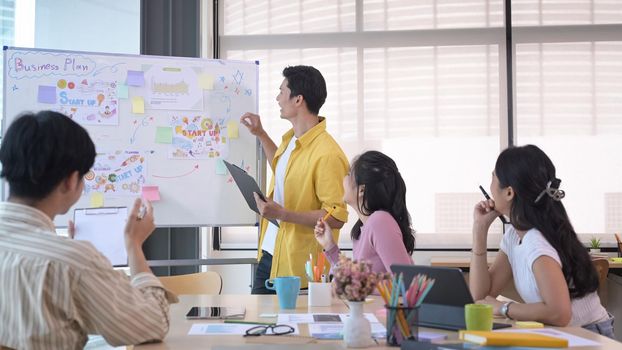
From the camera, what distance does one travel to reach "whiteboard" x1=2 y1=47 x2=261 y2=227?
3.45 metres

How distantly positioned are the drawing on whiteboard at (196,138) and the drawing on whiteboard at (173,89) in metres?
0.08

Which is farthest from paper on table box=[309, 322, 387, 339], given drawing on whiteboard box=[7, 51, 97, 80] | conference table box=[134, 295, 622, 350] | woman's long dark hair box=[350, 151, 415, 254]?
drawing on whiteboard box=[7, 51, 97, 80]

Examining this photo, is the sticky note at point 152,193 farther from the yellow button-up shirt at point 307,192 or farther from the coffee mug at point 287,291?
the coffee mug at point 287,291

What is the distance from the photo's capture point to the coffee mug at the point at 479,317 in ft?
5.35

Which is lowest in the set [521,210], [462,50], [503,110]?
[521,210]

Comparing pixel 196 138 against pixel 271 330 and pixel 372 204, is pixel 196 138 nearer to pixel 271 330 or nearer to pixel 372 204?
pixel 372 204

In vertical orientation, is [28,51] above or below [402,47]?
below

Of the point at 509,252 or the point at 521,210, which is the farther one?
the point at 509,252

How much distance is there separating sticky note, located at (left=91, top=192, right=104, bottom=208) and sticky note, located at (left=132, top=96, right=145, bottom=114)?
0.47 meters

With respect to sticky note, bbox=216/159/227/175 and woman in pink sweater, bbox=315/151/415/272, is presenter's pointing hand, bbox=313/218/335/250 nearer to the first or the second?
woman in pink sweater, bbox=315/151/415/272

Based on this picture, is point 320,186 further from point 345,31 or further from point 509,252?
point 345,31

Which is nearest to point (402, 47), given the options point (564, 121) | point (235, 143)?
point (564, 121)

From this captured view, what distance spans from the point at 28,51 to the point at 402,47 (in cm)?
280

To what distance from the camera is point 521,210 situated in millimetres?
2176
